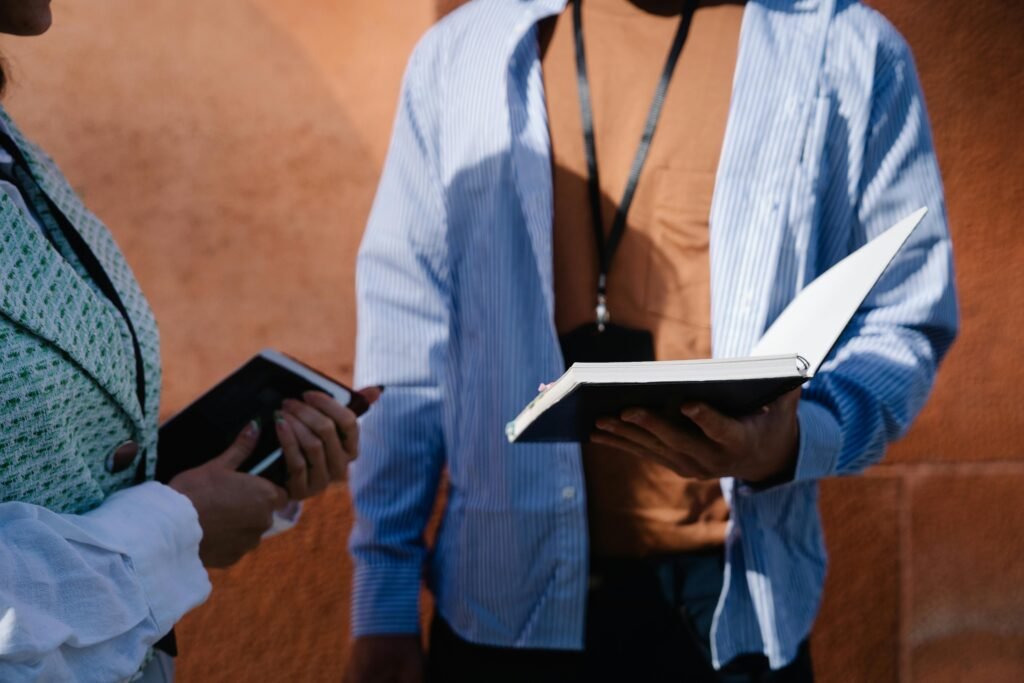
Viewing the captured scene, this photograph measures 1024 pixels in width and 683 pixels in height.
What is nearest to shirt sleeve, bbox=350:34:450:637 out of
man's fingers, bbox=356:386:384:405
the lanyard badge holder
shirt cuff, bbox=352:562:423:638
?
A: shirt cuff, bbox=352:562:423:638

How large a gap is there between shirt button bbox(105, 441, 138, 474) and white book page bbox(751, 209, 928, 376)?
83 centimetres

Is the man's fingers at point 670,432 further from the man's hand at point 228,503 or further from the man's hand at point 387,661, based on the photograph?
the man's hand at point 387,661

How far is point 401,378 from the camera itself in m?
1.80

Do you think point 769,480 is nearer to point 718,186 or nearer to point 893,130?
point 718,186

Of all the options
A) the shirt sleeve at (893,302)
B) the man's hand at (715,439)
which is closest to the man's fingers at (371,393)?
the man's hand at (715,439)

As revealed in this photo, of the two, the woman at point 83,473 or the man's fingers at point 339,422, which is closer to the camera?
the woman at point 83,473

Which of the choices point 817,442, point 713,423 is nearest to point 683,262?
point 817,442

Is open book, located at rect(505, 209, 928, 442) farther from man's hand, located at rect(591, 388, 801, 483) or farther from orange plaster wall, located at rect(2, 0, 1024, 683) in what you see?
orange plaster wall, located at rect(2, 0, 1024, 683)

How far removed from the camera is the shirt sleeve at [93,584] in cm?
98

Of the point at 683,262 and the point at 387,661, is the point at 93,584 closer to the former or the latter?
the point at 387,661

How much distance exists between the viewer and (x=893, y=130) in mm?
1630

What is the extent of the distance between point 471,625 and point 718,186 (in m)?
0.83

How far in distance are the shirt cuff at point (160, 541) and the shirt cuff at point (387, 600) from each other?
56cm

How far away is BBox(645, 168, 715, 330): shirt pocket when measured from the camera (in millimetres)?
1677
